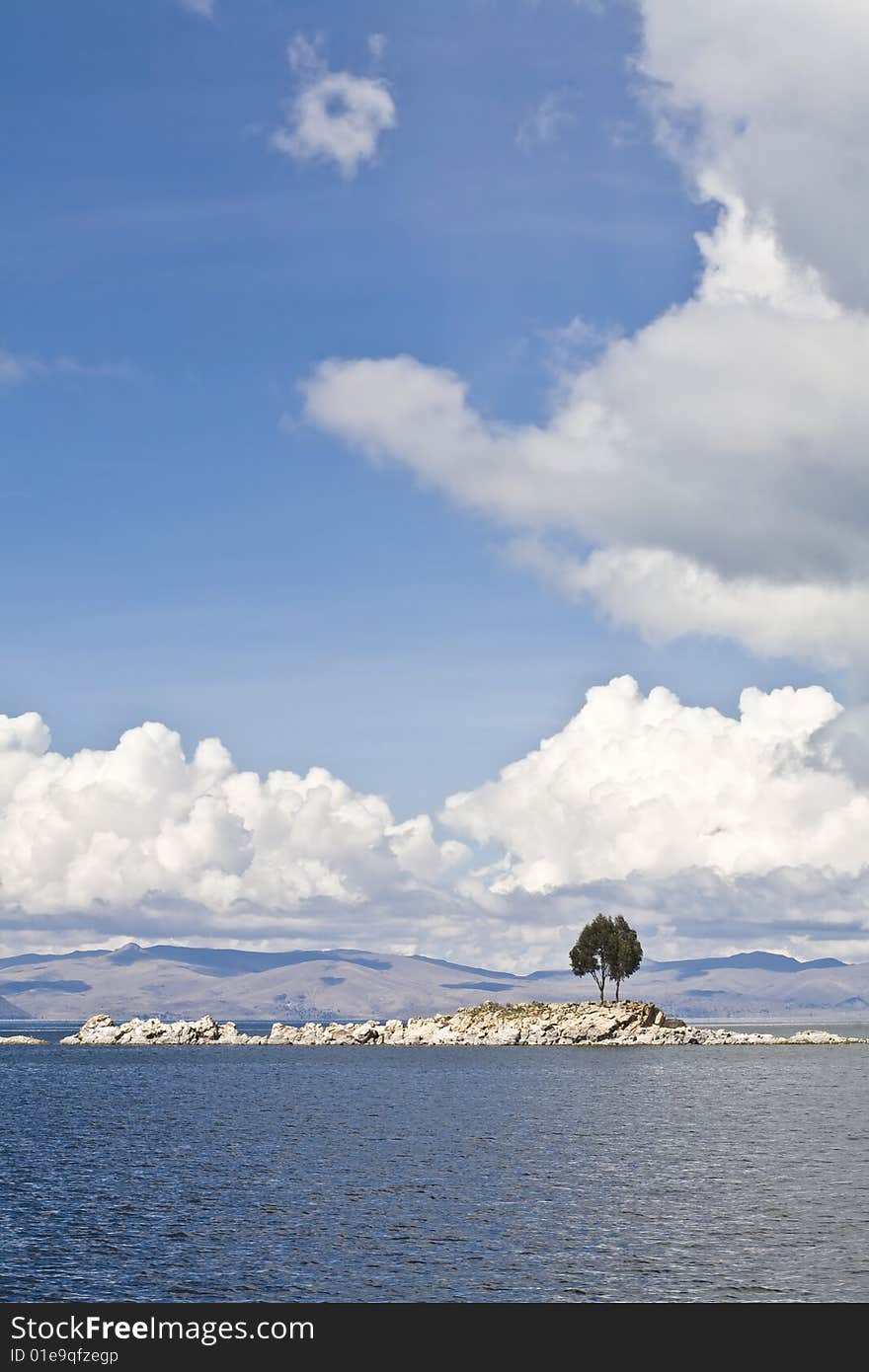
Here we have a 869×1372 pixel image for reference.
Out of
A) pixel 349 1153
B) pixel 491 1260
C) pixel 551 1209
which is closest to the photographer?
pixel 491 1260

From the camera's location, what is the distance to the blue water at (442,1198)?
51031 millimetres

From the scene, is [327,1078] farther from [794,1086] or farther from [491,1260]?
[491,1260]

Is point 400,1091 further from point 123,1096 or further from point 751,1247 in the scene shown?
point 751,1247

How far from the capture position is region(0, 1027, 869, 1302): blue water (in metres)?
51.0

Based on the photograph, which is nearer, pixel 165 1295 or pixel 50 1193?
pixel 165 1295

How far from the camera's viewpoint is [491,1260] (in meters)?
54.2

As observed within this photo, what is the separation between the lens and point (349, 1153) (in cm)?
9075

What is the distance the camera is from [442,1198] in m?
70.3

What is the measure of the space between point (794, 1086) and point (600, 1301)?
11440 centimetres
